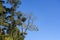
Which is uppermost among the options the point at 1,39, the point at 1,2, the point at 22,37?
the point at 1,2

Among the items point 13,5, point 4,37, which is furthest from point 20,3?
point 4,37

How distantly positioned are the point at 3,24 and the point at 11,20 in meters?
2.87

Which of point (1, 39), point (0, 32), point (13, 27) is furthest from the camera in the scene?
point (13, 27)

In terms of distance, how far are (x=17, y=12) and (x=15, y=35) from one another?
14.2 feet

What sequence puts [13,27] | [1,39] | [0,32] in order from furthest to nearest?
[13,27] < [0,32] < [1,39]

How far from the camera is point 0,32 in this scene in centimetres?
4900

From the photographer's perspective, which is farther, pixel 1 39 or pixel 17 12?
pixel 17 12

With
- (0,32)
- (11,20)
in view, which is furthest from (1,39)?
(11,20)

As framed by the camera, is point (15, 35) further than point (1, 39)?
Yes

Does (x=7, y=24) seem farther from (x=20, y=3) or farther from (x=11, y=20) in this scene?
(x=20, y=3)

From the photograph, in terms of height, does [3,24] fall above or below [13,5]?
below

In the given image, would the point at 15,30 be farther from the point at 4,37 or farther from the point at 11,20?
the point at 4,37

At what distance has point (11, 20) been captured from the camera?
171 feet

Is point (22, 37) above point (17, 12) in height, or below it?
below
